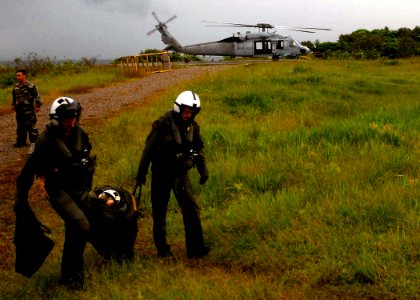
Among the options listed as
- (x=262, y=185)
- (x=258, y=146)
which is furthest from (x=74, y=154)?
(x=258, y=146)

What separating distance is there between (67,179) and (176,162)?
4.11 ft

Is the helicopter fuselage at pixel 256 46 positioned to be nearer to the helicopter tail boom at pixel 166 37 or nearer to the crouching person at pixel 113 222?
the helicopter tail boom at pixel 166 37

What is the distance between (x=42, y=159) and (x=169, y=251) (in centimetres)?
201

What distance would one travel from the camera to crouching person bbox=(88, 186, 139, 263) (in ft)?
15.7

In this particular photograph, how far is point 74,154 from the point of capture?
4.39 m

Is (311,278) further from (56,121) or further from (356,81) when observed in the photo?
(356,81)

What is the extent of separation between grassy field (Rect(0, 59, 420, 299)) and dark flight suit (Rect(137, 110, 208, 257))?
1.02 ft

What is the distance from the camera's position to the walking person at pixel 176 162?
16.2ft

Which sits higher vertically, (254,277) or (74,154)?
(74,154)

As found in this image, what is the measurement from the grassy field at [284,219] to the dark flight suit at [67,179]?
44 cm

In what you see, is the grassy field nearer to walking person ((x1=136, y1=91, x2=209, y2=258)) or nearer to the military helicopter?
walking person ((x1=136, y1=91, x2=209, y2=258))

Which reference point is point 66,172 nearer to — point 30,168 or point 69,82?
point 30,168

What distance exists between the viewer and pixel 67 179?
14.5 feet

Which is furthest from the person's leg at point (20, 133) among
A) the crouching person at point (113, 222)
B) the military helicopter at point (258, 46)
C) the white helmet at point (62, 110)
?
the military helicopter at point (258, 46)
